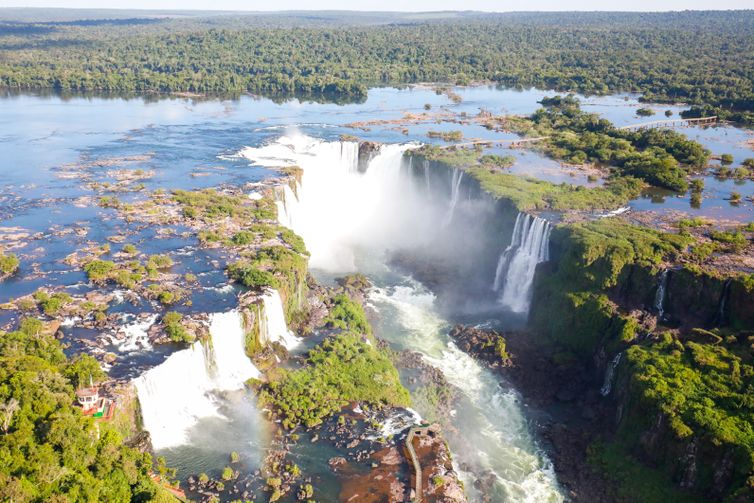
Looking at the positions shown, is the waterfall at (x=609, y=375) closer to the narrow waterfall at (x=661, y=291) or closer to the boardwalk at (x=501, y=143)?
the narrow waterfall at (x=661, y=291)

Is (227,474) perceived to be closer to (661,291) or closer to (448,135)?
(661,291)

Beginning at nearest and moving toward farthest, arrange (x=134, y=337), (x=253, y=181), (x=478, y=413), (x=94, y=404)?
(x=94, y=404), (x=134, y=337), (x=478, y=413), (x=253, y=181)

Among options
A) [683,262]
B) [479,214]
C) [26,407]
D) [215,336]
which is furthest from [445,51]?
[26,407]

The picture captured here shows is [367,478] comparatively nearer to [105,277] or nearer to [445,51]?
[105,277]

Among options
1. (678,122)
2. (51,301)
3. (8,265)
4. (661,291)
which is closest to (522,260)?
(661,291)

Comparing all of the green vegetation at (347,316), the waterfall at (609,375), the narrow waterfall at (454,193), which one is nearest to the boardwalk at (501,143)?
the narrow waterfall at (454,193)

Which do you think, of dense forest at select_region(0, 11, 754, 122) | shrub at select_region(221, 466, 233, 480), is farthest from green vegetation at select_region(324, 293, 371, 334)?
dense forest at select_region(0, 11, 754, 122)
